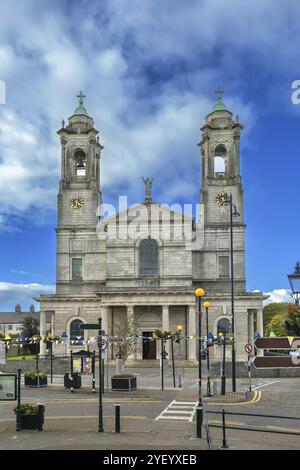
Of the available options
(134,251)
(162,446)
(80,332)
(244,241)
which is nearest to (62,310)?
(80,332)

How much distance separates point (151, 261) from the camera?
216 ft

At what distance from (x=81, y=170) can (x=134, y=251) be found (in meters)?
13.1

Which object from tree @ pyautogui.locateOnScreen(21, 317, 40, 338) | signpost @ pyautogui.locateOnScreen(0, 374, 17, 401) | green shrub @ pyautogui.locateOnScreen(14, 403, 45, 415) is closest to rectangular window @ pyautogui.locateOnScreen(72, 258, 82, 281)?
tree @ pyautogui.locateOnScreen(21, 317, 40, 338)

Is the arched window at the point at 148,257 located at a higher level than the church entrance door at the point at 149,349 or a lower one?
higher

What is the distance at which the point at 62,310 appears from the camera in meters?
65.6

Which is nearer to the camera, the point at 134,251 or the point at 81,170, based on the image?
the point at 134,251

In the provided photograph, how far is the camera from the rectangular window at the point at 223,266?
66.2m

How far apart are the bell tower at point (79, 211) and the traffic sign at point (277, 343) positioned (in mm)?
24207

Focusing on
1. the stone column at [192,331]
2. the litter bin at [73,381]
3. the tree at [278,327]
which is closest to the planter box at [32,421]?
the litter bin at [73,381]

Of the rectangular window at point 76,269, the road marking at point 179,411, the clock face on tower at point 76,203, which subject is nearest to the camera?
the road marking at point 179,411

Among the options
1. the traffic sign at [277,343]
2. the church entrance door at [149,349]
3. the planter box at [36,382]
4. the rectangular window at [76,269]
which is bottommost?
the church entrance door at [149,349]

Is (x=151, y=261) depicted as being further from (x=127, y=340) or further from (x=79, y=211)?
(x=127, y=340)

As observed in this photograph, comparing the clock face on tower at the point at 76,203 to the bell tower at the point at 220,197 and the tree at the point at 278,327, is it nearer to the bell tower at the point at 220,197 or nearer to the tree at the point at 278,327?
the bell tower at the point at 220,197

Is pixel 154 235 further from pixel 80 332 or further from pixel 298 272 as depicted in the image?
pixel 298 272
